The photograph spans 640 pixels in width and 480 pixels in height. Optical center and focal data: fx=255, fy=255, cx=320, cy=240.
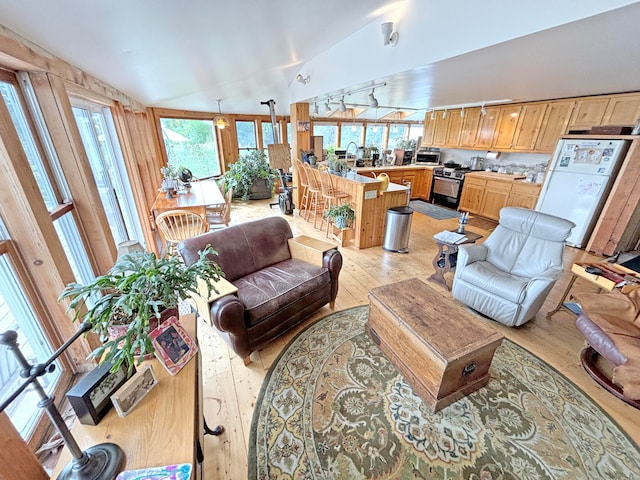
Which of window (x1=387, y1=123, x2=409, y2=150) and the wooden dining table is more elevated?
window (x1=387, y1=123, x2=409, y2=150)

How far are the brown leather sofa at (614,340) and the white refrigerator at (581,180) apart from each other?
2519 mm

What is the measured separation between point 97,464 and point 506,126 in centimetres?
653

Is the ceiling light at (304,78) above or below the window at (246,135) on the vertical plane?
above

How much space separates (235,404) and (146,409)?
82 centimetres

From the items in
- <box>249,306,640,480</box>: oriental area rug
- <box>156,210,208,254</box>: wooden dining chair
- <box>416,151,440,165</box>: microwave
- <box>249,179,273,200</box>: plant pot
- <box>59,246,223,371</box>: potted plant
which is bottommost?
<box>249,306,640,480</box>: oriental area rug

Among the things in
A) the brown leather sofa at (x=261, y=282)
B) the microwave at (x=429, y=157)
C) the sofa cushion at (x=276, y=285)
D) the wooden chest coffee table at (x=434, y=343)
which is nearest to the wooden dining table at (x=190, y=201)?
the brown leather sofa at (x=261, y=282)

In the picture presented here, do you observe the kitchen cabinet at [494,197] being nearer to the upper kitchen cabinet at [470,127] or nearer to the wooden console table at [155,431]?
the upper kitchen cabinet at [470,127]

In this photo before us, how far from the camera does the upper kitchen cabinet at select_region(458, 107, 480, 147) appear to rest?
17.4 ft

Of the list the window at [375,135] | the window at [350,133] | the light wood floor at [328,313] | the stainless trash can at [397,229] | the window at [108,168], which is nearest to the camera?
the light wood floor at [328,313]

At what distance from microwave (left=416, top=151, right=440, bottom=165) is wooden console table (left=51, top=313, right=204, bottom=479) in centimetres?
682

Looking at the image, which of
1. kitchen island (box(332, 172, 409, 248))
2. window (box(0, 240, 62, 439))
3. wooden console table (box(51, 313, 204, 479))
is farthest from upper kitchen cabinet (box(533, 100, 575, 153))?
window (box(0, 240, 62, 439))

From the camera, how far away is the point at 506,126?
191 inches

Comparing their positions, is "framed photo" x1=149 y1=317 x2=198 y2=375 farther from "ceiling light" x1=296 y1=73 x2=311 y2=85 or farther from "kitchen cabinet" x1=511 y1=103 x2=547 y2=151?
"kitchen cabinet" x1=511 y1=103 x2=547 y2=151

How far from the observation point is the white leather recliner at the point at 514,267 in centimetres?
221
